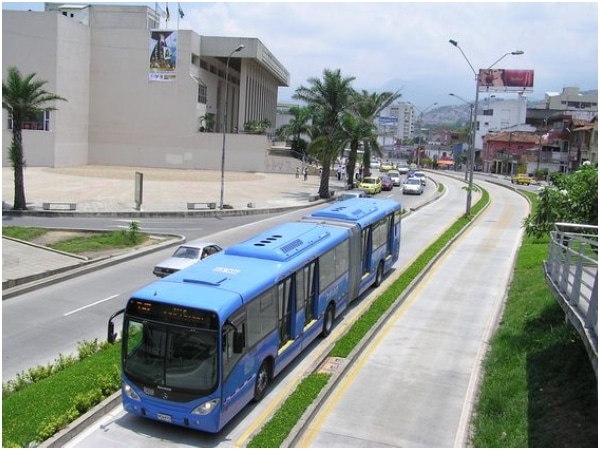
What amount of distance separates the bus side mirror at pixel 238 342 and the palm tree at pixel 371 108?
45.3m

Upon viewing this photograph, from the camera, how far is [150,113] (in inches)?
2773

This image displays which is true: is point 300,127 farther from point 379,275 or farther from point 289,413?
point 289,413

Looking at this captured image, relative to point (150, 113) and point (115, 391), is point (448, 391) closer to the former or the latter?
point (115, 391)

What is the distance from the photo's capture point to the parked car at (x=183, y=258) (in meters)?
20.6

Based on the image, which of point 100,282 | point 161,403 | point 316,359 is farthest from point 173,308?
point 100,282

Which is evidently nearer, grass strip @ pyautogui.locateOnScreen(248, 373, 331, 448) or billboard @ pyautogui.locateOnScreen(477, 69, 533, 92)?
grass strip @ pyautogui.locateOnScreen(248, 373, 331, 448)

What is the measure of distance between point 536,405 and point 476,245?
1958 cm

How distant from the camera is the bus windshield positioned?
33.1 ft

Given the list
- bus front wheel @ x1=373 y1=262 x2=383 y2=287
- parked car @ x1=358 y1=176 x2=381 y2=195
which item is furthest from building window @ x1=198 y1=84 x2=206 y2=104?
bus front wheel @ x1=373 y1=262 x2=383 y2=287

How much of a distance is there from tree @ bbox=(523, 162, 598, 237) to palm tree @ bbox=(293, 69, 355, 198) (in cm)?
3302

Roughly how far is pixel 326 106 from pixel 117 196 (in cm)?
1712

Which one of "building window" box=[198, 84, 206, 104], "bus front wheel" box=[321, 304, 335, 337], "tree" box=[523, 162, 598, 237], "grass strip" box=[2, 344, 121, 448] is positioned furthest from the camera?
"building window" box=[198, 84, 206, 104]

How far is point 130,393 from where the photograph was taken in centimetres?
1058

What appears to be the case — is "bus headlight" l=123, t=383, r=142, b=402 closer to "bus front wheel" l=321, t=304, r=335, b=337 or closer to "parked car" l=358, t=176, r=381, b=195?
"bus front wheel" l=321, t=304, r=335, b=337
